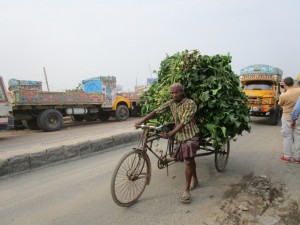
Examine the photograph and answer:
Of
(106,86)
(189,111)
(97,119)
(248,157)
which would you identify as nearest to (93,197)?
(189,111)

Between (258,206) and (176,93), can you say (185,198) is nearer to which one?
(258,206)

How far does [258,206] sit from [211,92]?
1.80 meters

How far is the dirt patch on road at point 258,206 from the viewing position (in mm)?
3207

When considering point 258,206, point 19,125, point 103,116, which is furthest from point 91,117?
point 258,206

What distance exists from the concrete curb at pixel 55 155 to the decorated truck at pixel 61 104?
5428 millimetres

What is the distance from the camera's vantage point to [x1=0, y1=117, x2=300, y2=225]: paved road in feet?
11.0

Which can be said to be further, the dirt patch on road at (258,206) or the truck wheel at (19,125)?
the truck wheel at (19,125)

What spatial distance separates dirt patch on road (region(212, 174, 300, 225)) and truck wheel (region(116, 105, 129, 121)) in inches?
442

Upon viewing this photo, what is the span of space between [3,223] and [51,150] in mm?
2623

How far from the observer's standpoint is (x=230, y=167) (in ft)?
17.6

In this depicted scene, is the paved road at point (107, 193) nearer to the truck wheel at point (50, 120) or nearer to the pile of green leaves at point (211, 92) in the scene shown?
the pile of green leaves at point (211, 92)

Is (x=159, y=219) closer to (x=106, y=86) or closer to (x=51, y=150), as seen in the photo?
(x=51, y=150)

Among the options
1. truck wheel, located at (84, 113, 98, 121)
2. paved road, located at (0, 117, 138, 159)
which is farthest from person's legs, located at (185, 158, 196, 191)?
truck wheel, located at (84, 113, 98, 121)

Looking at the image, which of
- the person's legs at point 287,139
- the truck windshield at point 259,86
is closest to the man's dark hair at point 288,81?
the person's legs at point 287,139
